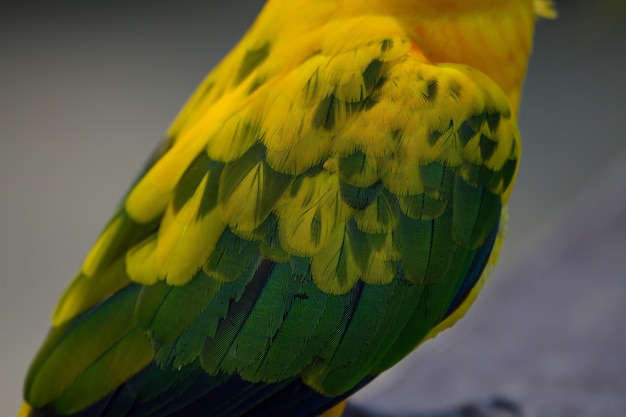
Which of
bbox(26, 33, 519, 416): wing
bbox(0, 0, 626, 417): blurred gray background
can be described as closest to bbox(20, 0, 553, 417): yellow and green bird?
bbox(26, 33, 519, 416): wing

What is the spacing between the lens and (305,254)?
0.64 m

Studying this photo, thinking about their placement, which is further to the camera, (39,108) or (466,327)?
(39,108)

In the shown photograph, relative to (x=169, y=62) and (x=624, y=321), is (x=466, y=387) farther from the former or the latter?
(x=169, y=62)

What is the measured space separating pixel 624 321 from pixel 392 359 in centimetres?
74

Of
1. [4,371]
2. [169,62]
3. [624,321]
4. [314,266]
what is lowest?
[624,321]

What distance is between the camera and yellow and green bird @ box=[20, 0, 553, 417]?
63 cm

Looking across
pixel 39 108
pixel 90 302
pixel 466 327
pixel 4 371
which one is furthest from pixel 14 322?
pixel 90 302

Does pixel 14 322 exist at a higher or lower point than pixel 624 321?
higher

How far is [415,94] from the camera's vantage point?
653 mm

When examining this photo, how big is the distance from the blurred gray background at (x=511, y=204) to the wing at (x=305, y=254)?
22.4 inches

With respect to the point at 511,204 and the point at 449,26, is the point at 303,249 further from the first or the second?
the point at 511,204

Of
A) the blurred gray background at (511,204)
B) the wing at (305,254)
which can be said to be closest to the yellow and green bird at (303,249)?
the wing at (305,254)

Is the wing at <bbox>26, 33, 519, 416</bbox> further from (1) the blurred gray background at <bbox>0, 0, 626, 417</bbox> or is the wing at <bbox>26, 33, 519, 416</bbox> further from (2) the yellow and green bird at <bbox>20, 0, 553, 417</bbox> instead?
(1) the blurred gray background at <bbox>0, 0, 626, 417</bbox>

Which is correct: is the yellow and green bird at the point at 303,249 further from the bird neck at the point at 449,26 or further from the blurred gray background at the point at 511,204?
the blurred gray background at the point at 511,204
